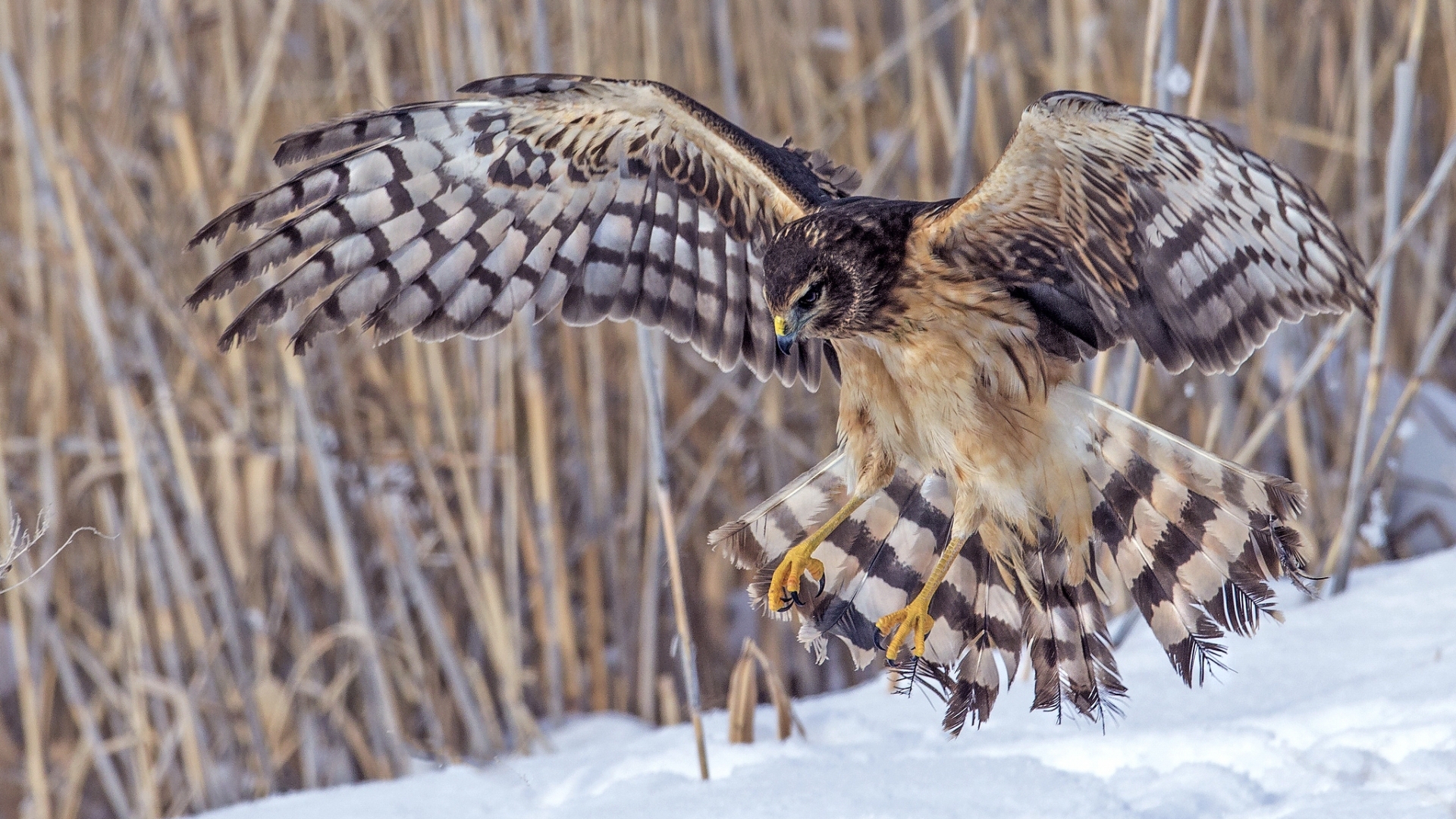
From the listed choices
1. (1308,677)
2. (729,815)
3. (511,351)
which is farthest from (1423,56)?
(729,815)

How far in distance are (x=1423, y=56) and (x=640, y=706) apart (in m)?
3.34

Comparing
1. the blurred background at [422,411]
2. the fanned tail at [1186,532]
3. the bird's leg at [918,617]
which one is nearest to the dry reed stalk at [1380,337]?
the blurred background at [422,411]

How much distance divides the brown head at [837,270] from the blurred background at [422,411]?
0.63m

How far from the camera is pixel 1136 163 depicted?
209 cm

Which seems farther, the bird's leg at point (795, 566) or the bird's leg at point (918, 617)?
the bird's leg at point (795, 566)

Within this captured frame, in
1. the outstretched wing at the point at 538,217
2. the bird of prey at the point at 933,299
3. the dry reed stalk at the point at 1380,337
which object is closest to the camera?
the bird of prey at the point at 933,299

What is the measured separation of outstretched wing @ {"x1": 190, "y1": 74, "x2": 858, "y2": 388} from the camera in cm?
226

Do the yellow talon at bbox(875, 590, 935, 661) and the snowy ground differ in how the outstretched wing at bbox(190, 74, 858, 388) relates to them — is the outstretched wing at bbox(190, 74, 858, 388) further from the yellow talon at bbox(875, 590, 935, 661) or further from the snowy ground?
the snowy ground

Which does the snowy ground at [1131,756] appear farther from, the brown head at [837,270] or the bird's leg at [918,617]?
the brown head at [837,270]

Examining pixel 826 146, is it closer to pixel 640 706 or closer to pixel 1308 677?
pixel 640 706

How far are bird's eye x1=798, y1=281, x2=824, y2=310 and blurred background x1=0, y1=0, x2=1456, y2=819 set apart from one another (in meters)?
0.74

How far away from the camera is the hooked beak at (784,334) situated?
2.21 meters

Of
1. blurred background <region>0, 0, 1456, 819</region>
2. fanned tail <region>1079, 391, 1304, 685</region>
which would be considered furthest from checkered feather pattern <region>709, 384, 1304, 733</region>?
blurred background <region>0, 0, 1456, 819</region>

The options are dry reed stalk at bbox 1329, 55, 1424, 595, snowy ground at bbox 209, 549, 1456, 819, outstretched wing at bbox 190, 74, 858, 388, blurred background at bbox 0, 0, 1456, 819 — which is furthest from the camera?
blurred background at bbox 0, 0, 1456, 819
